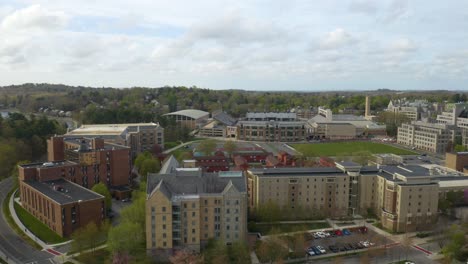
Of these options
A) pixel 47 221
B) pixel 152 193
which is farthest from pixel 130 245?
pixel 47 221

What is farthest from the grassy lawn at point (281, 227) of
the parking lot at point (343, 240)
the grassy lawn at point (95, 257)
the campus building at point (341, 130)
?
the campus building at point (341, 130)

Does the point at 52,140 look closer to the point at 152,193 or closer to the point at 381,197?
the point at 152,193

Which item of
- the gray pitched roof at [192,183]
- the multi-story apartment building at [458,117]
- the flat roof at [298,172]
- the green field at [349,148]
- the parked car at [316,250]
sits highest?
the multi-story apartment building at [458,117]

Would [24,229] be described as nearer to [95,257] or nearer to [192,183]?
[95,257]

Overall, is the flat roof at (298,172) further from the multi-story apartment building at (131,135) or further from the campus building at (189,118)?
the campus building at (189,118)

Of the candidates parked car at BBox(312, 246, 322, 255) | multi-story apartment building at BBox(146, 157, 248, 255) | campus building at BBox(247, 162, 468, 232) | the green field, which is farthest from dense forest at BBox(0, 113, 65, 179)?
parked car at BBox(312, 246, 322, 255)

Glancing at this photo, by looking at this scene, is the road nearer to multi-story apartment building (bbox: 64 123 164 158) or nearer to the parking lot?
the parking lot
